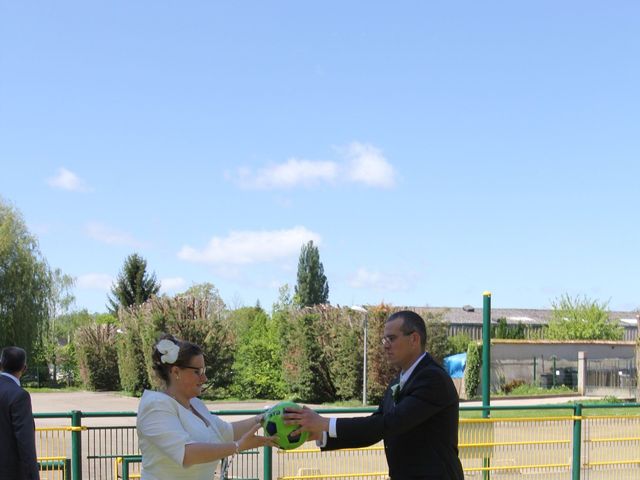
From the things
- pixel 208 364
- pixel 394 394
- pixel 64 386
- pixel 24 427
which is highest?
pixel 394 394

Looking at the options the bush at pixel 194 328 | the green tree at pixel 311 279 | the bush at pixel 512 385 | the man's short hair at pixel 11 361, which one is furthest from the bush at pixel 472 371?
the green tree at pixel 311 279

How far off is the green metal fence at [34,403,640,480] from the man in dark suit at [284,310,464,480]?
4.46 m

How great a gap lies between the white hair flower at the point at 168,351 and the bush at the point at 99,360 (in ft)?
141

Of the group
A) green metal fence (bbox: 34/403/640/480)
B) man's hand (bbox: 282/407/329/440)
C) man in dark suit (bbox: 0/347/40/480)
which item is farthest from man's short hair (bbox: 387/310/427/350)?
green metal fence (bbox: 34/403/640/480)

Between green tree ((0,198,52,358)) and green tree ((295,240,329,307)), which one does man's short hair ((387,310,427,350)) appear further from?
green tree ((295,240,329,307))

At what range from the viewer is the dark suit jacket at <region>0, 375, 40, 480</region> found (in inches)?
236

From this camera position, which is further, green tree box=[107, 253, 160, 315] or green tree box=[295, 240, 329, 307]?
green tree box=[295, 240, 329, 307]

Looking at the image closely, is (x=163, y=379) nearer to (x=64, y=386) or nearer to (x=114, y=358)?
(x=114, y=358)

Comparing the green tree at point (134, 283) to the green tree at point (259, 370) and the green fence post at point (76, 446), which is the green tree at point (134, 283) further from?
the green fence post at point (76, 446)

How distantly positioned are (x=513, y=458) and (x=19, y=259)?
115ft

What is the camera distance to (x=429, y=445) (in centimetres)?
443

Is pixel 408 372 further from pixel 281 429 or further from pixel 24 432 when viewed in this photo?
pixel 24 432

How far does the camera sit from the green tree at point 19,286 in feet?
135

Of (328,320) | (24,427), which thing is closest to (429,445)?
(24,427)
